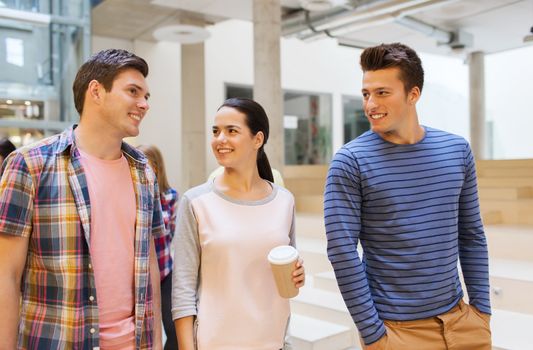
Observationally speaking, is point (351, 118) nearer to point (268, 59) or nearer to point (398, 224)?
point (268, 59)

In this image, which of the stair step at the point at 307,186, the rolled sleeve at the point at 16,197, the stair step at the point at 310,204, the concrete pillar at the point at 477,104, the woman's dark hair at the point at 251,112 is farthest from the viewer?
the concrete pillar at the point at 477,104

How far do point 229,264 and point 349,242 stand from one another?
0.35 m

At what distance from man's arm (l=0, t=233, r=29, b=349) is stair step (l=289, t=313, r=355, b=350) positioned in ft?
7.25

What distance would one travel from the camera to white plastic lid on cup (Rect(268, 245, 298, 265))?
1239 millimetres

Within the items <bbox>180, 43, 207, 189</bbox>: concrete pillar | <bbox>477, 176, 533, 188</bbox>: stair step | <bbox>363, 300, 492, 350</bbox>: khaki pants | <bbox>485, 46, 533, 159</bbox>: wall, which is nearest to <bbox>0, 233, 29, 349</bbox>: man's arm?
<bbox>363, 300, 492, 350</bbox>: khaki pants

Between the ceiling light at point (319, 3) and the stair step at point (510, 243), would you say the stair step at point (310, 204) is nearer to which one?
the ceiling light at point (319, 3)

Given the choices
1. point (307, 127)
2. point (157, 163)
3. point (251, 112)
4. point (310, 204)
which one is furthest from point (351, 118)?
point (251, 112)

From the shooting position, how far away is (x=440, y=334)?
1409 mm

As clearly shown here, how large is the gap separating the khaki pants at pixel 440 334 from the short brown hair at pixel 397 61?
0.70 metres

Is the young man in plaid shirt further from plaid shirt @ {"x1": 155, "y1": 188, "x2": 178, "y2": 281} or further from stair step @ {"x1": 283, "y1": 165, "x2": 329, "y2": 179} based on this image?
stair step @ {"x1": 283, "y1": 165, "x2": 329, "y2": 179}

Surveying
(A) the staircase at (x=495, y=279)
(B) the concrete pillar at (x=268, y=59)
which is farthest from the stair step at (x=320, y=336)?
(B) the concrete pillar at (x=268, y=59)

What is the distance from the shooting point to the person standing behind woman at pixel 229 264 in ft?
4.45

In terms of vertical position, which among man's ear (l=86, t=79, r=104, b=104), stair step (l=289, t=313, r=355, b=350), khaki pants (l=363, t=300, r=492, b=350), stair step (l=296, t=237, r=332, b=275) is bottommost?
stair step (l=289, t=313, r=355, b=350)

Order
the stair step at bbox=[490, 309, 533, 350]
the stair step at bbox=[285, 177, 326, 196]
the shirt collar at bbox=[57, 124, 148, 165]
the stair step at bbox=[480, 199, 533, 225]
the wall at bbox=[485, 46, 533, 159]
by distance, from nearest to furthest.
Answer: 1. the shirt collar at bbox=[57, 124, 148, 165]
2. the stair step at bbox=[490, 309, 533, 350]
3. the stair step at bbox=[480, 199, 533, 225]
4. the stair step at bbox=[285, 177, 326, 196]
5. the wall at bbox=[485, 46, 533, 159]
